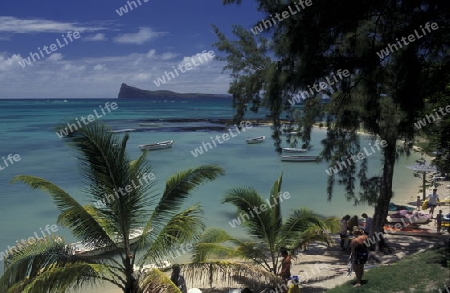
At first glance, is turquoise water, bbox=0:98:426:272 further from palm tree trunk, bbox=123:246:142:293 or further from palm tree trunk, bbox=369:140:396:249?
palm tree trunk, bbox=369:140:396:249

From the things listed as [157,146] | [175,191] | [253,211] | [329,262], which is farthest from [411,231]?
[157,146]

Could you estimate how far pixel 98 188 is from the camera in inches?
284

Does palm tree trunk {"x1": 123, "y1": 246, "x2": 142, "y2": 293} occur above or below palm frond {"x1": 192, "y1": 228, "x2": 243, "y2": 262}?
above

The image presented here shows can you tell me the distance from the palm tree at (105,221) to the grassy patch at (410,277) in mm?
3647

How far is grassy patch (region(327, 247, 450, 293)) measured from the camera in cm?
819

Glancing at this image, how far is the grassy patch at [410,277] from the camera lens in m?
8.19

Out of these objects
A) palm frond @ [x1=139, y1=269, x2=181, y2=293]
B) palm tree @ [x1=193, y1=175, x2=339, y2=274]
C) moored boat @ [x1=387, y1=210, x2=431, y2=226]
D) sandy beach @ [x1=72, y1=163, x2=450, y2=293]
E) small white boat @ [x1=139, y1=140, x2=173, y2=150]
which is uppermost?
small white boat @ [x1=139, y1=140, x2=173, y2=150]

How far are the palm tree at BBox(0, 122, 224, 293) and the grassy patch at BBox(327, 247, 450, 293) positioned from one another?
12.0ft

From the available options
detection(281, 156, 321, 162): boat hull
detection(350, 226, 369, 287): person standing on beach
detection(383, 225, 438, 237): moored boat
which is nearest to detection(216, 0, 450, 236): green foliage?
detection(350, 226, 369, 287): person standing on beach

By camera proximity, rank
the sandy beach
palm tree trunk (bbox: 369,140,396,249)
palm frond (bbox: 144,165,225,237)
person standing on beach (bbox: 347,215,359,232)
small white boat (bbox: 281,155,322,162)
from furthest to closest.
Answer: small white boat (bbox: 281,155,322,162) → person standing on beach (bbox: 347,215,359,232) → palm tree trunk (bbox: 369,140,396,249) → the sandy beach → palm frond (bbox: 144,165,225,237)

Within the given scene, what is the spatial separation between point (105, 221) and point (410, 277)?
5.99 metres

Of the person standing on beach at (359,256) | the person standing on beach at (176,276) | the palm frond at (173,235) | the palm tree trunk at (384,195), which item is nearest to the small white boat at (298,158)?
the palm tree trunk at (384,195)

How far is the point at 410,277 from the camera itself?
874 cm

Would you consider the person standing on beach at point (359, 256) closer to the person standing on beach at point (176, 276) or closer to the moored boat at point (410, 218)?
the person standing on beach at point (176, 276)
